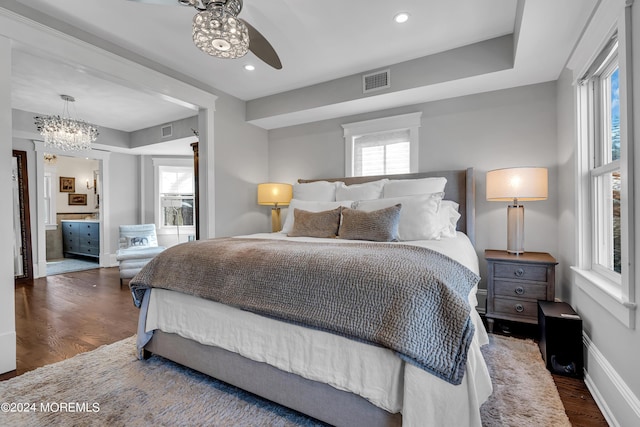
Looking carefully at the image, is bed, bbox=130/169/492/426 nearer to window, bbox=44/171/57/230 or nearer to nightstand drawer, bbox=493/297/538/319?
nightstand drawer, bbox=493/297/538/319

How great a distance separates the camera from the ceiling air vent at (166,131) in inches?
205

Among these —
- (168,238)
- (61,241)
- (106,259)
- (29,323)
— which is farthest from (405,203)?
(61,241)

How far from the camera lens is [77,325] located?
285 cm

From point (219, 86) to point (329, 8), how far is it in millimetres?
1920

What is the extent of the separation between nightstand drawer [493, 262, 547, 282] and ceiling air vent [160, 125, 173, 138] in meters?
5.24

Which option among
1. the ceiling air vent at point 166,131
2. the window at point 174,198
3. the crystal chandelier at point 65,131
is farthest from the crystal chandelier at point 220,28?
the window at point 174,198

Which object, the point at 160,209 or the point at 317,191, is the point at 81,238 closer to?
the point at 160,209

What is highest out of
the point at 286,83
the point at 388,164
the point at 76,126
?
the point at 286,83

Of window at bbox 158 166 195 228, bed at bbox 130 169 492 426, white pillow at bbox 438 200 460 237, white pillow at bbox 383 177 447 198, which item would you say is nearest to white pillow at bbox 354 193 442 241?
white pillow at bbox 438 200 460 237

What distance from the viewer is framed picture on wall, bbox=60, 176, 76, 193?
7.43 meters

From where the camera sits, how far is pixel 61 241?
7328mm

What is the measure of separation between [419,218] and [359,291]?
1428 mm

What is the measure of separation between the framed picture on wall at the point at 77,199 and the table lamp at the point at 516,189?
9.27 m

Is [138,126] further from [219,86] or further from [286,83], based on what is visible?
[286,83]
